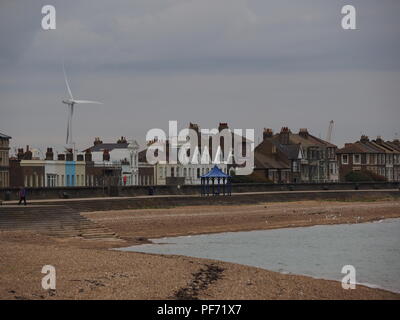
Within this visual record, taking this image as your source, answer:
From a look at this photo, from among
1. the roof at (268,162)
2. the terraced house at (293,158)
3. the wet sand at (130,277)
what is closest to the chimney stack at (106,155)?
the terraced house at (293,158)

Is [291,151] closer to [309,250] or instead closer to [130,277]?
[309,250]

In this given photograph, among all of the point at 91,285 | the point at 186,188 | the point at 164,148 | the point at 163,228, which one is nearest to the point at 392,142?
the point at 164,148

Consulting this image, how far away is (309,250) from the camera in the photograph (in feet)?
155

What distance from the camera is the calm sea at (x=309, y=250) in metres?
38.9

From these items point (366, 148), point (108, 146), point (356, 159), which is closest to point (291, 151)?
point (356, 159)

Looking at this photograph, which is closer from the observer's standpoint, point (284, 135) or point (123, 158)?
point (123, 158)

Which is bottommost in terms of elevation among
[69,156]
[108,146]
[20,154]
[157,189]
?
[157,189]

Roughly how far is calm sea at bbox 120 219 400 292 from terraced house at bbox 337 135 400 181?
7022 centimetres

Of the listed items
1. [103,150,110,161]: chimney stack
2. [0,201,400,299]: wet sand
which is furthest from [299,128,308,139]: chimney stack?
[0,201,400,299]: wet sand

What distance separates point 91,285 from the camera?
30.5 m

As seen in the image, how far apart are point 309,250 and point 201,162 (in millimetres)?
61682

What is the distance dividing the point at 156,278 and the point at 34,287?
4.88m

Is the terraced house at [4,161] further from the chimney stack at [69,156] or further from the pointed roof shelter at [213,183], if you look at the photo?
the pointed roof shelter at [213,183]
